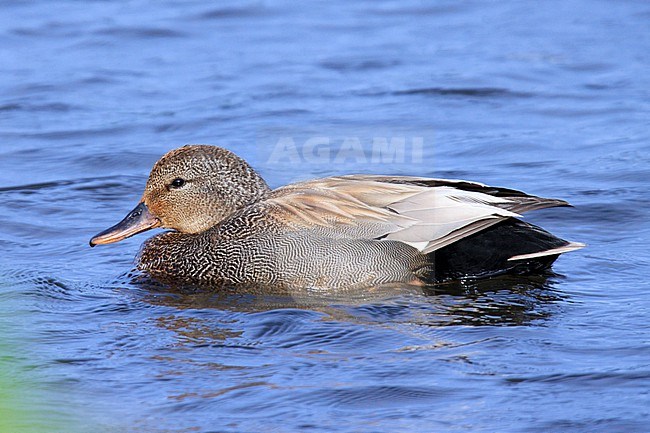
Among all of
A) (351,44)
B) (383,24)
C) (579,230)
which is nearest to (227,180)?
(579,230)

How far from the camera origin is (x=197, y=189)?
23.8ft

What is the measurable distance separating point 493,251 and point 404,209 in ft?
1.80

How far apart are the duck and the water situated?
13 centimetres

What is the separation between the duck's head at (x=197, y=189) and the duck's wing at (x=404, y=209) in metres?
0.30

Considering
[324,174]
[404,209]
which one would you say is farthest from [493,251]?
[324,174]

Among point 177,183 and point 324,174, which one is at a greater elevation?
point 177,183

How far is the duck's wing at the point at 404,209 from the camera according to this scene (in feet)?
21.7

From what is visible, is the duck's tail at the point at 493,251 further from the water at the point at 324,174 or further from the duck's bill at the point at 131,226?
the duck's bill at the point at 131,226

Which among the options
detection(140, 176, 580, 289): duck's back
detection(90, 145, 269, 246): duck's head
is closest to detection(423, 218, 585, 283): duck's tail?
detection(140, 176, 580, 289): duck's back

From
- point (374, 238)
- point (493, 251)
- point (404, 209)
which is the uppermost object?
point (404, 209)

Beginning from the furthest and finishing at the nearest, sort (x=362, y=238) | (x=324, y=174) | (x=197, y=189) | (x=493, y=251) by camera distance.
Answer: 1. (x=324, y=174)
2. (x=197, y=189)
3. (x=493, y=251)
4. (x=362, y=238)

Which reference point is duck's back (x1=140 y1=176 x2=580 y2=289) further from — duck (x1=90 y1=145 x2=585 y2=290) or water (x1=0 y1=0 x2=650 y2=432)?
water (x1=0 y1=0 x2=650 y2=432)

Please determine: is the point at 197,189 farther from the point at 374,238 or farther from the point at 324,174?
the point at 324,174

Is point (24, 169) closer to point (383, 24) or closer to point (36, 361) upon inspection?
point (36, 361)
